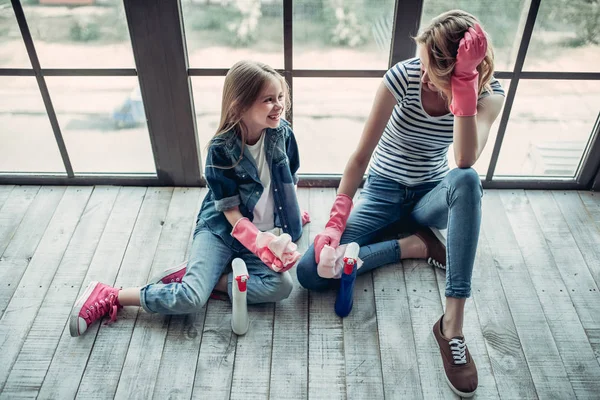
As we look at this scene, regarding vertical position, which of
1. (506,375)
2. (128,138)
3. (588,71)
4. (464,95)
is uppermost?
(464,95)

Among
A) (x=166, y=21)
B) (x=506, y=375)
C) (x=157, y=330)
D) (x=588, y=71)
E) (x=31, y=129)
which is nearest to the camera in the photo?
(x=506, y=375)

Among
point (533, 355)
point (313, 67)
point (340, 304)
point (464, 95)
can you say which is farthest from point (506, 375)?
point (313, 67)

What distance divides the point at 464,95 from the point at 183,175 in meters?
1.10

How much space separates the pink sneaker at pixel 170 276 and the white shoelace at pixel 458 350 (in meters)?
0.79

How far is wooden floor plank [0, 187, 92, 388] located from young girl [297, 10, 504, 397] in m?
0.79

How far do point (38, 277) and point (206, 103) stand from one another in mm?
782

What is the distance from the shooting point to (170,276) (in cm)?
150

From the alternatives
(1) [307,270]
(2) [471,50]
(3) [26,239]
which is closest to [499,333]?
(1) [307,270]

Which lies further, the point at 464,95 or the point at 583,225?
the point at 583,225

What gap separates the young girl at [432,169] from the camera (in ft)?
4.00

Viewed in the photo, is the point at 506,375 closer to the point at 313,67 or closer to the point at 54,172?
the point at 313,67

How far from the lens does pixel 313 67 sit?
5.53ft

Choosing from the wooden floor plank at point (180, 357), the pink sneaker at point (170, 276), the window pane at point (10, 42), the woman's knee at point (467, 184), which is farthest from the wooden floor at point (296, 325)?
the window pane at point (10, 42)

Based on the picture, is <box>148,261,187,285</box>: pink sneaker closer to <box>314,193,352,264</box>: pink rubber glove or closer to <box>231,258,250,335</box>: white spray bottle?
<box>231,258,250,335</box>: white spray bottle
